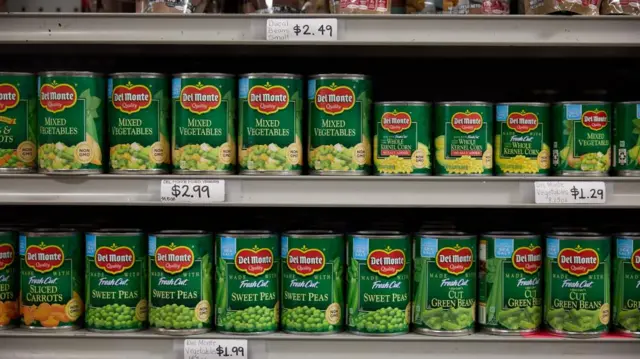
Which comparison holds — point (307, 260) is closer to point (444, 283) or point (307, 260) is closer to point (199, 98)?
point (444, 283)

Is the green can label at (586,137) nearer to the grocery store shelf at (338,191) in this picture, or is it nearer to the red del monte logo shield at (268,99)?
the grocery store shelf at (338,191)

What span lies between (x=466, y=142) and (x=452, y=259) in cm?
26

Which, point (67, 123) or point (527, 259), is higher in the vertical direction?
point (67, 123)

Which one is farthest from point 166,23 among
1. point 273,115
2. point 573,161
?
point 573,161

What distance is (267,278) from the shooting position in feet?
5.32

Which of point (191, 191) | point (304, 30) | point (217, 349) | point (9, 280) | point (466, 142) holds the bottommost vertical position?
point (217, 349)

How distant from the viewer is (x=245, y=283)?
161 cm

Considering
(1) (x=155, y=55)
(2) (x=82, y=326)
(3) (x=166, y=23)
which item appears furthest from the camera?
(1) (x=155, y=55)

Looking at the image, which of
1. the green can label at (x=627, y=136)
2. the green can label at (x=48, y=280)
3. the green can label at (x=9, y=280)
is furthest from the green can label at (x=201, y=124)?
the green can label at (x=627, y=136)

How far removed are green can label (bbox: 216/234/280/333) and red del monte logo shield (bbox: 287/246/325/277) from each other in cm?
6

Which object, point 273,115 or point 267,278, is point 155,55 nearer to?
point 273,115

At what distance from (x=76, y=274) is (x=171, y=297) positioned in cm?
23

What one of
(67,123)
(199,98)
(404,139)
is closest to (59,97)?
(67,123)

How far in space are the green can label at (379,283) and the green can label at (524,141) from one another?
29 cm
